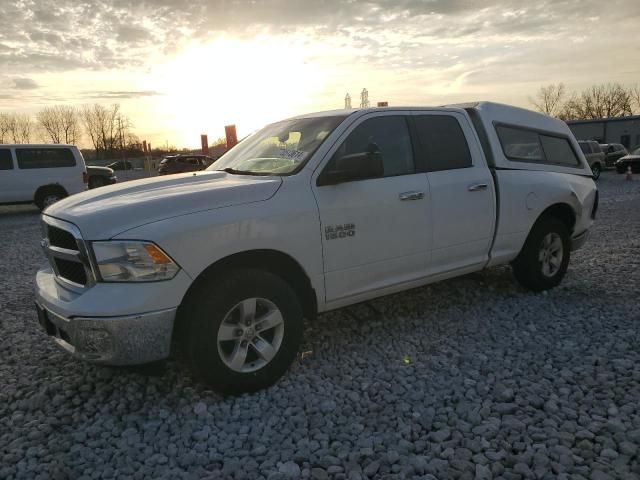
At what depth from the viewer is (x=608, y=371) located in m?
3.43

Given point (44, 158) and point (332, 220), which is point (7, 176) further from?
point (332, 220)

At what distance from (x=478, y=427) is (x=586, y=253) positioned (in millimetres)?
5093

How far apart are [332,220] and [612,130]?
50601 millimetres

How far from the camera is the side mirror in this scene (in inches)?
134

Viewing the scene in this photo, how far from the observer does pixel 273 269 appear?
343 centimetres

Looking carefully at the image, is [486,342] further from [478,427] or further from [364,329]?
[478,427]

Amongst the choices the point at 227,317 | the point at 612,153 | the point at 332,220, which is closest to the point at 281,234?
the point at 332,220

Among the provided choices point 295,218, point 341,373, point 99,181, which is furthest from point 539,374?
point 99,181

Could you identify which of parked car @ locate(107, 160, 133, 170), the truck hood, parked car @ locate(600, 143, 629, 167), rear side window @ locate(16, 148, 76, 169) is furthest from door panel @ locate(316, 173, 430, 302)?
parked car @ locate(107, 160, 133, 170)

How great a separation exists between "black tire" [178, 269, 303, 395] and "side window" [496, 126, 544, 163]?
273cm

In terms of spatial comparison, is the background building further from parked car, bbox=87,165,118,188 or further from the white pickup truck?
the white pickup truck

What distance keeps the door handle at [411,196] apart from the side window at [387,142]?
0.18 m

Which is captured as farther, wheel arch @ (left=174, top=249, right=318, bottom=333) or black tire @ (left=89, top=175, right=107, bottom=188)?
black tire @ (left=89, top=175, right=107, bottom=188)

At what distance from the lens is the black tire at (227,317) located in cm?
300
